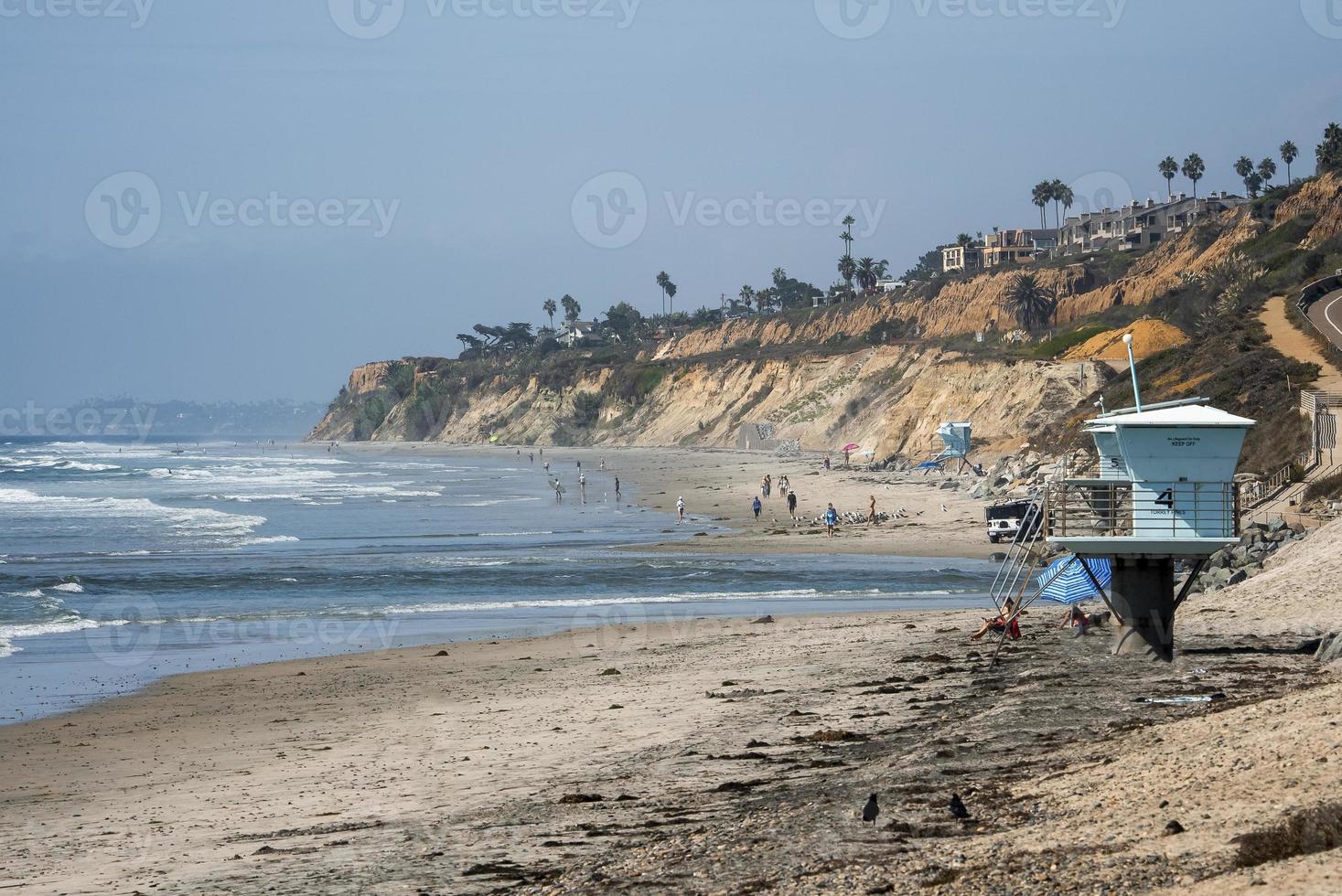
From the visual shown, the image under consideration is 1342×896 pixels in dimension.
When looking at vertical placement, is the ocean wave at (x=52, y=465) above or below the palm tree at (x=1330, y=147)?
below

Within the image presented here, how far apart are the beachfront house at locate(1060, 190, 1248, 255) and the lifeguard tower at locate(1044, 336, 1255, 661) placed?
101958 mm

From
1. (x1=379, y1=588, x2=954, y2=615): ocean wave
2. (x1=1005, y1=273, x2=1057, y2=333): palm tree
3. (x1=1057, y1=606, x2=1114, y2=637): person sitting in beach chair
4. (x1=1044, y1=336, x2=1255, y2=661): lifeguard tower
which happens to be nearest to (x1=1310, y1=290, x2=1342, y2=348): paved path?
(x1=379, y1=588, x2=954, y2=615): ocean wave

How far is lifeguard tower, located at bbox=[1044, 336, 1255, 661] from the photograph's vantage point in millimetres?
14719

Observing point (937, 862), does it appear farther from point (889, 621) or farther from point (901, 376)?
point (901, 376)

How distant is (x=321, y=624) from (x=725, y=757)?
1476cm

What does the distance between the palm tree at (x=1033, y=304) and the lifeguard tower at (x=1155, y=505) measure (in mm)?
93113

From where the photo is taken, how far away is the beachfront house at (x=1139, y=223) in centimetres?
12138

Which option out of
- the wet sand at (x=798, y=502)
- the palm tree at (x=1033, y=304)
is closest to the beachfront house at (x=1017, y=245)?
the palm tree at (x=1033, y=304)

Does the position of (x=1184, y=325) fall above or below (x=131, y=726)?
above

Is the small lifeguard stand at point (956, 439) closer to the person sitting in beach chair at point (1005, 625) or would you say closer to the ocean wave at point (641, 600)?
the ocean wave at point (641, 600)

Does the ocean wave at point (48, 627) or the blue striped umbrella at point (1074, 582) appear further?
the ocean wave at point (48, 627)

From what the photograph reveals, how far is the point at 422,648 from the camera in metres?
22.0

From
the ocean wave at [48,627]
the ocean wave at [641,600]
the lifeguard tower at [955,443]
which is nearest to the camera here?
the ocean wave at [48,627]

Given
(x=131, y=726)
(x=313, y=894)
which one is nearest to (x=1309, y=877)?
(x=313, y=894)
